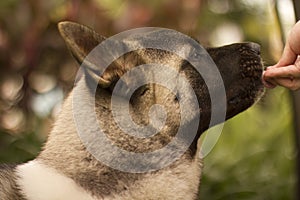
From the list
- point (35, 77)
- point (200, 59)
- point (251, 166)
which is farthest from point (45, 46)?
point (200, 59)

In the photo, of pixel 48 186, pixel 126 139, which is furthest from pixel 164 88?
pixel 48 186

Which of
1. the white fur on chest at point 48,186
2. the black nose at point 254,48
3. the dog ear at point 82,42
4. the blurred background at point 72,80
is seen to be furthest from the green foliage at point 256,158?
the white fur on chest at point 48,186

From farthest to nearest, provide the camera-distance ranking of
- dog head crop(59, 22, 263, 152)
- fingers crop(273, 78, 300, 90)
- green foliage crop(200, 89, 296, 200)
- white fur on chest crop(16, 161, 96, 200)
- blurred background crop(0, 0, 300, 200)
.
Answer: blurred background crop(0, 0, 300, 200) → green foliage crop(200, 89, 296, 200) → fingers crop(273, 78, 300, 90) → dog head crop(59, 22, 263, 152) → white fur on chest crop(16, 161, 96, 200)

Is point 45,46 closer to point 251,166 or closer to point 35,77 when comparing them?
point 35,77

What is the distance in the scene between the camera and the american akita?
108 inches

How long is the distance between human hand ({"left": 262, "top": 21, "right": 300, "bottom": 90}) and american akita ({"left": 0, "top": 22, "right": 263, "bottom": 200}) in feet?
0.17

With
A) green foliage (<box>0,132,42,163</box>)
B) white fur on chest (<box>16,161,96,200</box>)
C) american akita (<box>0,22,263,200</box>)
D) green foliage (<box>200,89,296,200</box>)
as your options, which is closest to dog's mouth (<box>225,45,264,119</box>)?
american akita (<box>0,22,263,200</box>)

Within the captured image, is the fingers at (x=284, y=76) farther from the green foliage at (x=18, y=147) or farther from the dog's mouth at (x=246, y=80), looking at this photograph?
the green foliage at (x=18, y=147)

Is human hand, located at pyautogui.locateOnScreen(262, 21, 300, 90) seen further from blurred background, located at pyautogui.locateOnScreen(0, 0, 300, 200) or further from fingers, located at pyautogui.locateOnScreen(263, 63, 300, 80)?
blurred background, located at pyautogui.locateOnScreen(0, 0, 300, 200)

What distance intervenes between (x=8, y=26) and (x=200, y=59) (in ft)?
7.76

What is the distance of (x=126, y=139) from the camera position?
9.47 feet

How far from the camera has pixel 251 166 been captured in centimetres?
456

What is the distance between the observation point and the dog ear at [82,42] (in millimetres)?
2748

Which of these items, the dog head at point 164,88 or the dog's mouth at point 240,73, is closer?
the dog head at point 164,88
